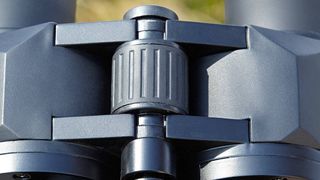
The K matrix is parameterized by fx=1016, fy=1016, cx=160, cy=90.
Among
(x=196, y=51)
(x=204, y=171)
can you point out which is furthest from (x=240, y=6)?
(x=204, y=171)

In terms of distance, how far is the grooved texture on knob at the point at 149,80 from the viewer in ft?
3.25

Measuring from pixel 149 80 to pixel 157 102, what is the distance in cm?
2

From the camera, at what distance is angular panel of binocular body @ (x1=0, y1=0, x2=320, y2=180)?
3.24ft

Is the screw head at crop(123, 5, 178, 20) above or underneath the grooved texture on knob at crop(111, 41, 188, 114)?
above

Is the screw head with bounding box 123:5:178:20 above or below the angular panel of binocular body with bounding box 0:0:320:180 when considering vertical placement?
above

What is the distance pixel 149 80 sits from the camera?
0.99m

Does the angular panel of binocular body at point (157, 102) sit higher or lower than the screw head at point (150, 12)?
lower

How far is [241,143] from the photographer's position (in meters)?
1.00

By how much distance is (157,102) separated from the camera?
99 cm

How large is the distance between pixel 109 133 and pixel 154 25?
0.12 m

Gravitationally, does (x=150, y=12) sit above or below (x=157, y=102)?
above

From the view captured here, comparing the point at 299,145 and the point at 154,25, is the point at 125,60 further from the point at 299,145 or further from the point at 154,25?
the point at 299,145

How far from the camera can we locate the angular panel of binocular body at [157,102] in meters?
0.99

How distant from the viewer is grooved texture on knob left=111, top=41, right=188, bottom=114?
0.99m
